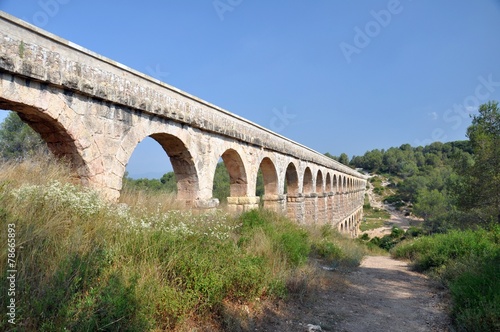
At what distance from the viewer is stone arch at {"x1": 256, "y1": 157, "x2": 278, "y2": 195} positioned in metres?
9.57

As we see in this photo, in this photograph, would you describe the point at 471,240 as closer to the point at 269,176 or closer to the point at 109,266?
the point at 269,176

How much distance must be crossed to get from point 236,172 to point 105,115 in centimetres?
424

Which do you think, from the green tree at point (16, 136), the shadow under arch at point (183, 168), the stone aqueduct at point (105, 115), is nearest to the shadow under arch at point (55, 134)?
the stone aqueduct at point (105, 115)

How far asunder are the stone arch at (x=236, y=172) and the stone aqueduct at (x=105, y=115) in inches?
1.1

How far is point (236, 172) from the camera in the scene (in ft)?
26.1

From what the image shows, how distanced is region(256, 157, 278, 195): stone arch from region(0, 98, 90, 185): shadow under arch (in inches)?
240

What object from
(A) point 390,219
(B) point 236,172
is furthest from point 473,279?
(A) point 390,219

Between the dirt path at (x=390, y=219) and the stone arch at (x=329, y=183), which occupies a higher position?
the stone arch at (x=329, y=183)

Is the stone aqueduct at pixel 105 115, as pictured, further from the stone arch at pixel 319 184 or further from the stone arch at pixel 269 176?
the stone arch at pixel 319 184

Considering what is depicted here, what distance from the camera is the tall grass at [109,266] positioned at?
79.9 inches

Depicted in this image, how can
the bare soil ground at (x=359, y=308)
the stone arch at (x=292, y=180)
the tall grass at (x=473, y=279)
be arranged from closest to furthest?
the tall grass at (x=473, y=279) → the bare soil ground at (x=359, y=308) → the stone arch at (x=292, y=180)

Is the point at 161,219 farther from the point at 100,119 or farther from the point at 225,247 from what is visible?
the point at 100,119

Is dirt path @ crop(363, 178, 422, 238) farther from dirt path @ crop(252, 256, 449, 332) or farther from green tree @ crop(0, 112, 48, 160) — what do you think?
green tree @ crop(0, 112, 48, 160)

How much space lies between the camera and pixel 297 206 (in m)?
12.1
